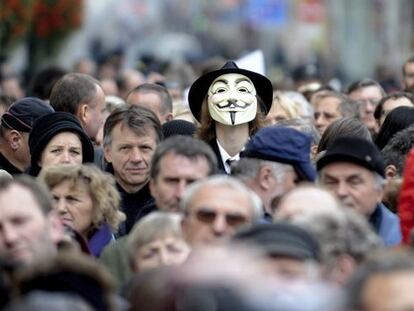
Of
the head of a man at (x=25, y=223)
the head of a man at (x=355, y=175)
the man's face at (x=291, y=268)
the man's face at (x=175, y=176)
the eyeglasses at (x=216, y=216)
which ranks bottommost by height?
the man's face at (x=291, y=268)

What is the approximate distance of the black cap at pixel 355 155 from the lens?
503 inches

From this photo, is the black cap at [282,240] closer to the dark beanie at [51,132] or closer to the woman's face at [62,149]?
the woman's face at [62,149]

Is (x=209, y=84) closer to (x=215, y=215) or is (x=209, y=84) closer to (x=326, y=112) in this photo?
(x=326, y=112)

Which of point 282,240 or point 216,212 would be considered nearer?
point 282,240

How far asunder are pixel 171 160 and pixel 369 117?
8132mm

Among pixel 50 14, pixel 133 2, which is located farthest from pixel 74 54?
pixel 133 2

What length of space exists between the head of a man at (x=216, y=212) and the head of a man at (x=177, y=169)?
1.08m

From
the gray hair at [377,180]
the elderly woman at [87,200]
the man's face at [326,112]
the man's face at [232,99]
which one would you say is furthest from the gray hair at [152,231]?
the man's face at [326,112]

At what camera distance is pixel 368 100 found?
20875mm

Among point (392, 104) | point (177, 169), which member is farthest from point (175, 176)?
point (392, 104)

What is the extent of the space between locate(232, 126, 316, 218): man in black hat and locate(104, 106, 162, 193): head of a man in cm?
183

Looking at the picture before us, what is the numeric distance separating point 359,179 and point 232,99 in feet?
9.82

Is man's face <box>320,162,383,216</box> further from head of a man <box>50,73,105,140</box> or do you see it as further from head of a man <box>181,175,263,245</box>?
head of a man <box>50,73,105,140</box>

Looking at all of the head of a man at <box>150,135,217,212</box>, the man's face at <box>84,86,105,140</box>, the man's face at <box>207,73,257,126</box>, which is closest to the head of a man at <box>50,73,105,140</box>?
the man's face at <box>84,86,105,140</box>
